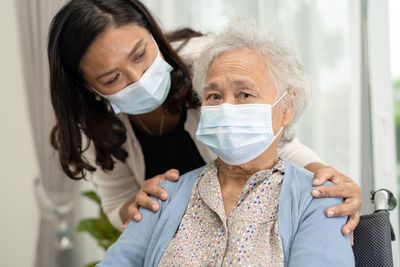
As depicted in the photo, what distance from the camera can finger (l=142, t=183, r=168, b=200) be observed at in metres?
1.45

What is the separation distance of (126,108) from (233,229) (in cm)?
69

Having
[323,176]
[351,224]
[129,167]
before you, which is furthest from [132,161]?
[351,224]

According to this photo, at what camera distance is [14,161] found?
11.1ft

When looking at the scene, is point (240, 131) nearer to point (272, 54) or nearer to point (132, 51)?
point (272, 54)

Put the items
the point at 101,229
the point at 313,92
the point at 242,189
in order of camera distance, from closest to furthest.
Answer: the point at 242,189, the point at 313,92, the point at 101,229

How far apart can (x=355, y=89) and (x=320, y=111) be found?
224 mm

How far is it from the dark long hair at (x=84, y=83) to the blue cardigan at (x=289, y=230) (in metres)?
0.41

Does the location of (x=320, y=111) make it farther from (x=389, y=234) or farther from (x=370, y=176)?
(x=389, y=234)

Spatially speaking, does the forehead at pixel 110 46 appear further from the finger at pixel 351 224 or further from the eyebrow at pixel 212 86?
the finger at pixel 351 224

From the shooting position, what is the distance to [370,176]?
2.25 meters

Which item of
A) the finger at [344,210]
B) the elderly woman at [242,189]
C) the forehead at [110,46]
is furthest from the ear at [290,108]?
the forehead at [110,46]

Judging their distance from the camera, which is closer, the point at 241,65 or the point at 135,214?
the point at 241,65

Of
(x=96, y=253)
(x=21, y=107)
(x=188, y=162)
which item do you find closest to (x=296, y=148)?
(x=188, y=162)

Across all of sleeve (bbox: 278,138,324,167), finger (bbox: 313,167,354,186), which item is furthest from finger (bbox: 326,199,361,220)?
sleeve (bbox: 278,138,324,167)
